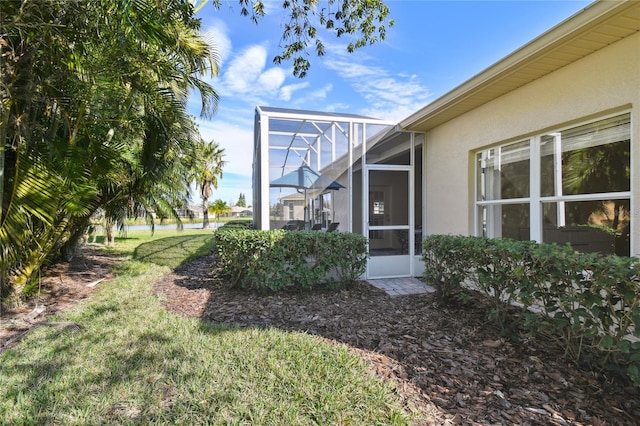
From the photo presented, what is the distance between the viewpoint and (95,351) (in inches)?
133

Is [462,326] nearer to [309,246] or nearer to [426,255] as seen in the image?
[426,255]

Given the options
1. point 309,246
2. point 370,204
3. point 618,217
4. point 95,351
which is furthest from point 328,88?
point 95,351

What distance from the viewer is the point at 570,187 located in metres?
4.20

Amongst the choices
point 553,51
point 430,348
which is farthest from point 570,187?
point 430,348

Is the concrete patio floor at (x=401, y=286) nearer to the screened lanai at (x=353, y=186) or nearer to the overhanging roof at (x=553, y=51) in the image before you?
the screened lanai at (x=353, y=186)

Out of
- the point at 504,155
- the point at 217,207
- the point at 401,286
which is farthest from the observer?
the point at 217,207

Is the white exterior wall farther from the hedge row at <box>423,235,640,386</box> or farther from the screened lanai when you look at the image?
the hedge row at <box>423,235,640,386</box>

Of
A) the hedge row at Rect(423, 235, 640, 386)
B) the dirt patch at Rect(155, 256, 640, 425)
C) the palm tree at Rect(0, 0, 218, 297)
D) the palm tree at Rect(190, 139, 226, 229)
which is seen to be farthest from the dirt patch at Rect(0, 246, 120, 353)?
the palm tree at Rect(190, 139, 226, 229)

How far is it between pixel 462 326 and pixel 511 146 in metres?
3.13

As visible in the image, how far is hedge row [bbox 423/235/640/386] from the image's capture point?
2.52 metres

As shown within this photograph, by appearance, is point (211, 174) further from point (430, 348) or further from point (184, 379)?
point (430, 348)

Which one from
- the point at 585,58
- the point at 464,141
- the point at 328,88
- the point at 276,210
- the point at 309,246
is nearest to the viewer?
the point at 585,58

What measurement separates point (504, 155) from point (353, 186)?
3012 mm

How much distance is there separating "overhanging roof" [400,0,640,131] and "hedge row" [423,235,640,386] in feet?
7.73
